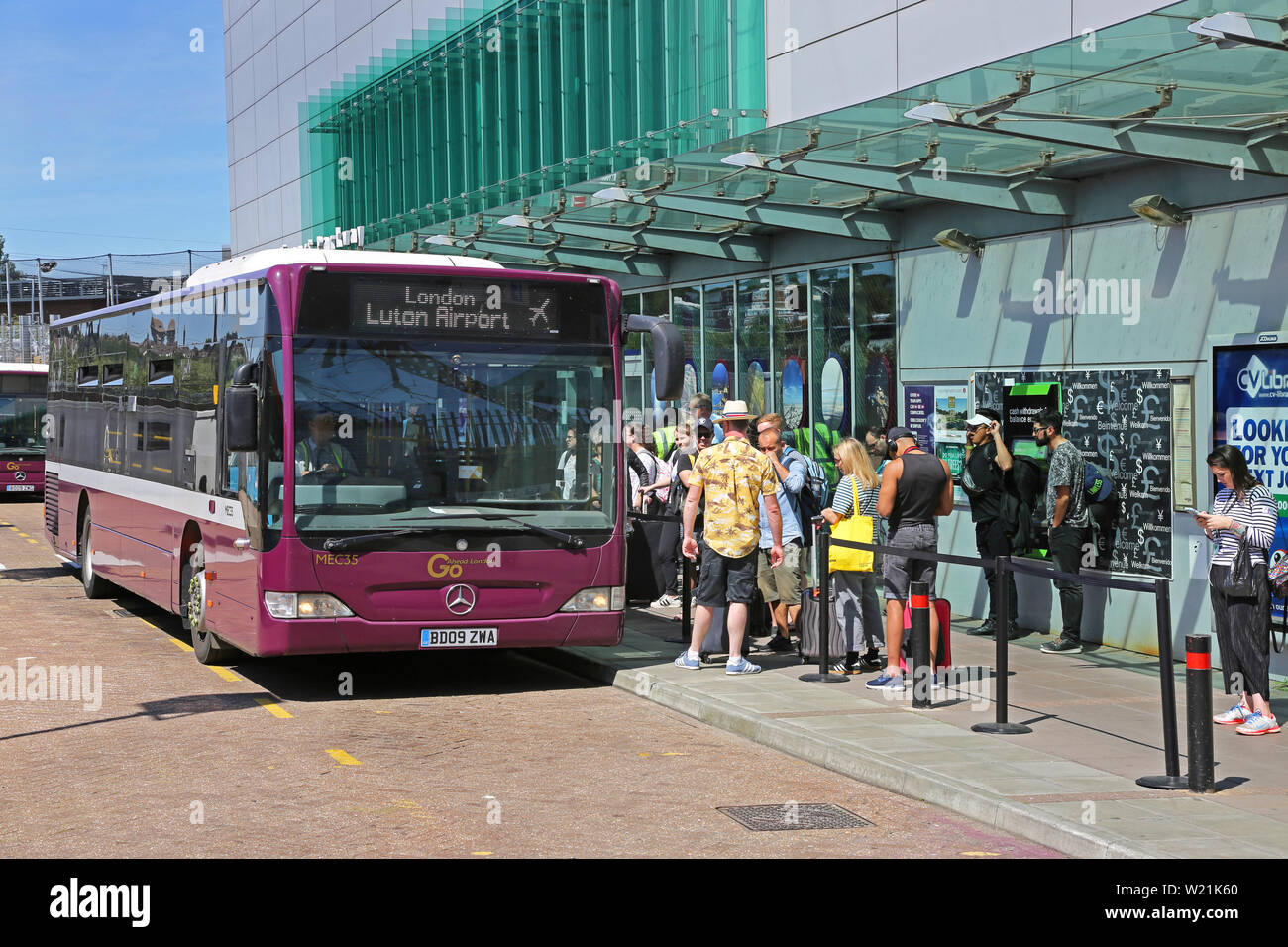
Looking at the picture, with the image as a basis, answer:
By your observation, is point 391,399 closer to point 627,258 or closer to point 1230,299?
point 1230,299

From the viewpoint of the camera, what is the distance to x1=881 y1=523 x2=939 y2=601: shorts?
11000 millimetres

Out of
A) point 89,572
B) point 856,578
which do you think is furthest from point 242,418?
point 89,572

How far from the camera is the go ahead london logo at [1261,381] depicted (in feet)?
36.8

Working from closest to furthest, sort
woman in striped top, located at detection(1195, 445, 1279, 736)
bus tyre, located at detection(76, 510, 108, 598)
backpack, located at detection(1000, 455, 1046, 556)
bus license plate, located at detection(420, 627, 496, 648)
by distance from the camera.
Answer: woman in striped top, located at detection(1195, 445, 1279, 736) → bus license plate, located at detection(420, 627, 496, 648) → backpack, located at detection(1000, 455, 1046, 556) → bus tyre, located at detection(76, 510, 108, 598)

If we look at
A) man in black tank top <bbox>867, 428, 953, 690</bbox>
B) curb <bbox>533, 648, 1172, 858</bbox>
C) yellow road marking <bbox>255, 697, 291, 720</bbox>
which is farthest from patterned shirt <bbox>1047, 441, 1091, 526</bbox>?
yellow road marking <bbox>255, 697, 291, 720</bbox>

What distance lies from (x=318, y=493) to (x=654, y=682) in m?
2.71

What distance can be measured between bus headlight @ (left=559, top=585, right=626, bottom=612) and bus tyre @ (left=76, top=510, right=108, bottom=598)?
813 centimetres

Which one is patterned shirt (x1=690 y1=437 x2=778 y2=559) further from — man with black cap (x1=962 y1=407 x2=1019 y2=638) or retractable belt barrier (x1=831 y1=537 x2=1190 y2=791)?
man with black cap (x1=962 y1=407 x2=1019 y2=638)

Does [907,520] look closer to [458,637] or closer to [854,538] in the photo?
[854,538]

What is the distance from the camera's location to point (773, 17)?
17.6 meters

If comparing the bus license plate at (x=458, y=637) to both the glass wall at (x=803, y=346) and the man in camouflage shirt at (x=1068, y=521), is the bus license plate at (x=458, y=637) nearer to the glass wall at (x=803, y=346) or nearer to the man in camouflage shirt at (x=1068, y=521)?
the man in camouflage shirt at (x=1068, y=521)

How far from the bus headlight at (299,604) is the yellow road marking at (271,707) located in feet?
2.05

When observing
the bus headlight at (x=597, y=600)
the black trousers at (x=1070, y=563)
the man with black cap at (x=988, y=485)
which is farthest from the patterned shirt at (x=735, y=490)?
the man with black cap at (x=988, y=485)
